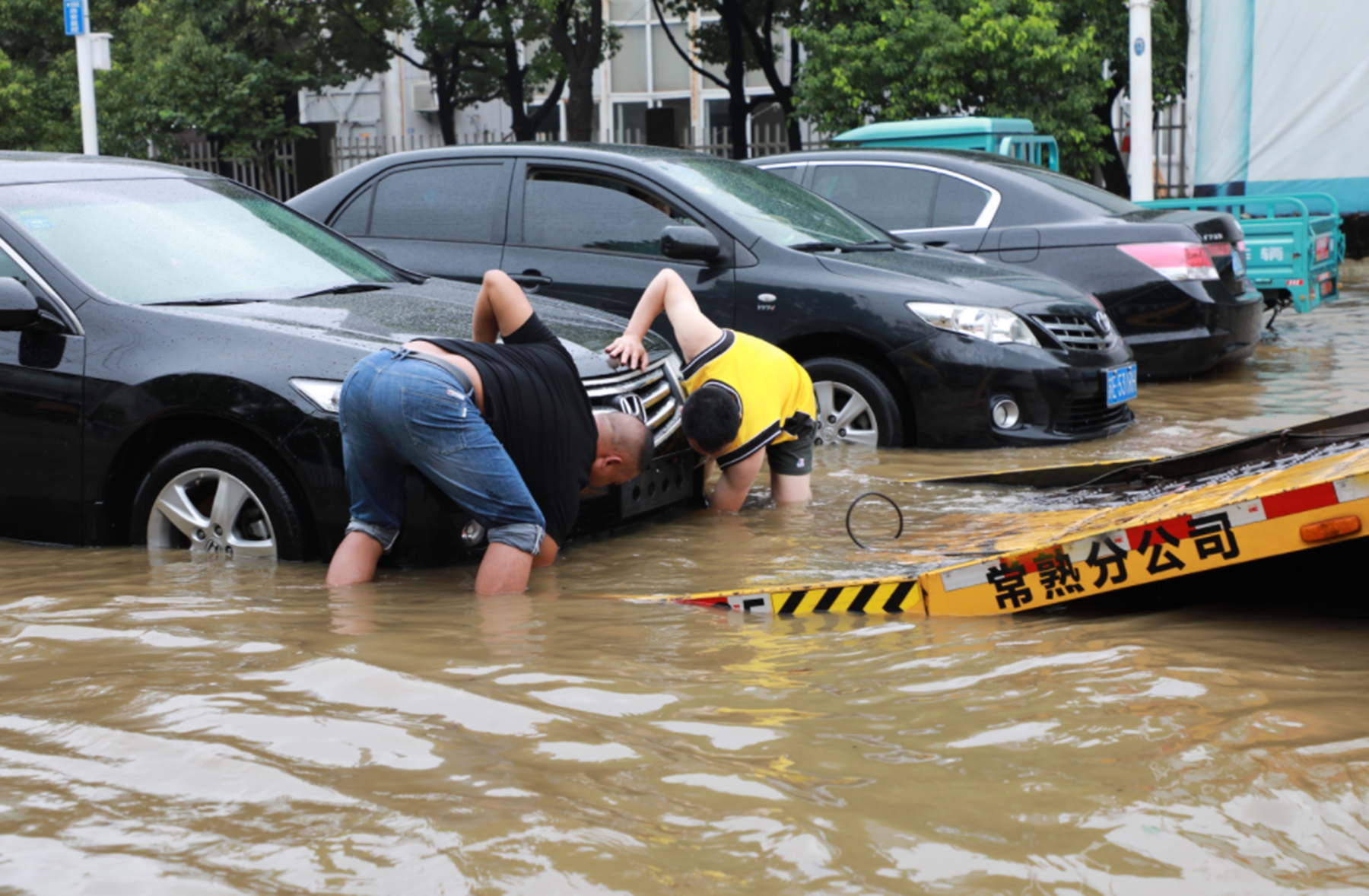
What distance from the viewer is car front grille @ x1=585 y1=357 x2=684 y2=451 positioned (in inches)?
185

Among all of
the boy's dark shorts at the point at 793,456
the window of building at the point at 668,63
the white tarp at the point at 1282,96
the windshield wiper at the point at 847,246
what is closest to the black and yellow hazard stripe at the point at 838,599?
the boy's dark shorts at the point at 793,456

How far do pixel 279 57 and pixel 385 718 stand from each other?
25535 mm

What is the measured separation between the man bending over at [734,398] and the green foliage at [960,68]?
11720mm

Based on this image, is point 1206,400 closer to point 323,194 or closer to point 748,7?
point 323,194

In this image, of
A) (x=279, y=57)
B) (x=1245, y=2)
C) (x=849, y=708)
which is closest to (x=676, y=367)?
(x=849, y=708)

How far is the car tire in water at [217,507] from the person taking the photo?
4.32 meters

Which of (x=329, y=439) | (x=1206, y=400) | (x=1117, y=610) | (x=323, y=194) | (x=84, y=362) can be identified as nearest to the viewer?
(x=1117, y=610)

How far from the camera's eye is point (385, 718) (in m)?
2.85

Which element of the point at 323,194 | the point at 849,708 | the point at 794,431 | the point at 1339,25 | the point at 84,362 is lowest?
the point at 849,708

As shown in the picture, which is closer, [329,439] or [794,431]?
[329,439]

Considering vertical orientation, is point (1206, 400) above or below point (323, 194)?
below

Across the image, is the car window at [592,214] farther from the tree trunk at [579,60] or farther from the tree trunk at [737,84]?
the tree trunk at [737,84]

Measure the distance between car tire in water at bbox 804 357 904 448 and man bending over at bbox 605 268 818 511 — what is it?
1175 mm

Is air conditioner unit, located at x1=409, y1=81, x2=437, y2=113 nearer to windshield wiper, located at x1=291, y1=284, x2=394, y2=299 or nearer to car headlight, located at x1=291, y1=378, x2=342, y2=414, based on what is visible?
windshield wiper, located at x1=291, y1=284, x2=394, y2=299
